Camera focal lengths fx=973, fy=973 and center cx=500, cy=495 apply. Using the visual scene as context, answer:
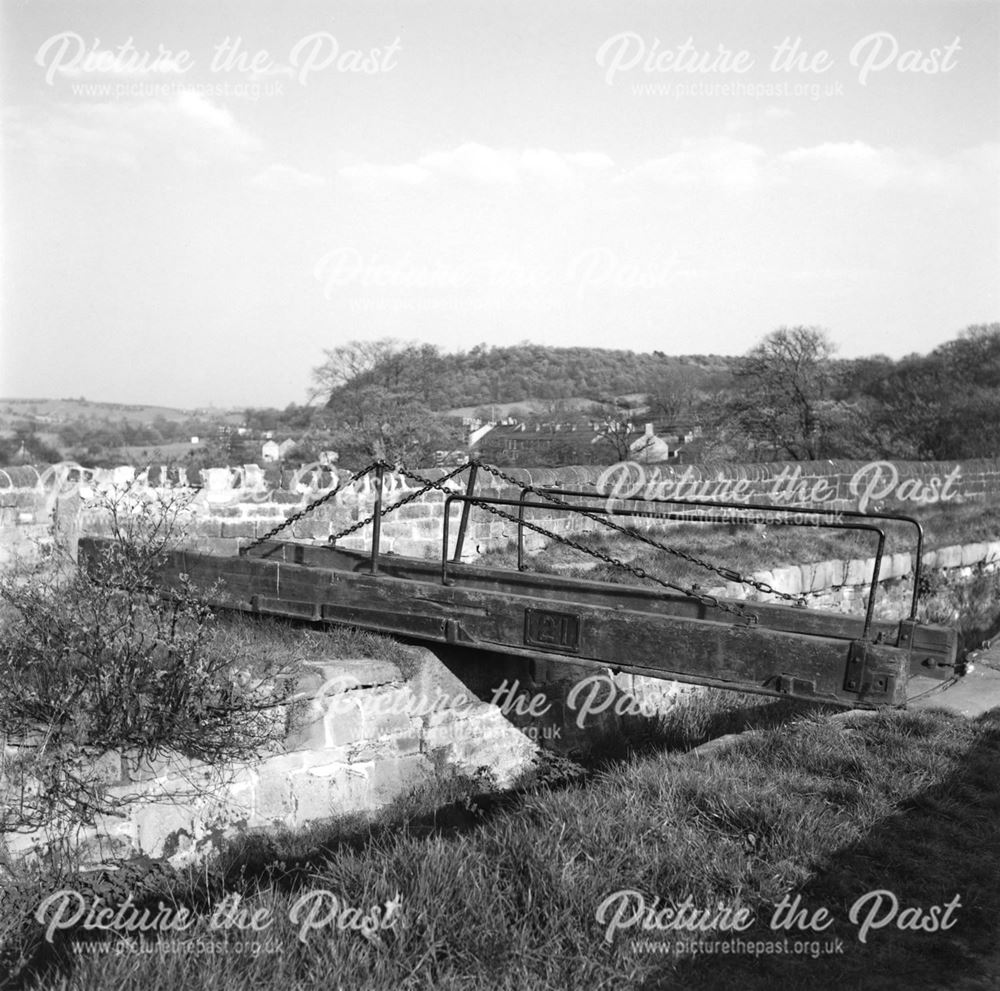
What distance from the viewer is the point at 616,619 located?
4988mm

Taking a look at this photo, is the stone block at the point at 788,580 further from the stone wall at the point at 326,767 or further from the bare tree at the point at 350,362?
the bare tree at the point at 350,362

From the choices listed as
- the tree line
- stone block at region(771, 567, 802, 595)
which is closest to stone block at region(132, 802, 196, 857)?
stone block at region(771, 567, 802, 595)

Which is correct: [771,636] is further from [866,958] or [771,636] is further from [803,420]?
[803,420]

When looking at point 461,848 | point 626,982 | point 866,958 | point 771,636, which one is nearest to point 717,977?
point 626,982

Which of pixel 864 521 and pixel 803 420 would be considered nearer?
pixel 864 521

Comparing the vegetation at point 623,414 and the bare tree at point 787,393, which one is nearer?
the vegetation at point 623,414

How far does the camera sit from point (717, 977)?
9.98ft

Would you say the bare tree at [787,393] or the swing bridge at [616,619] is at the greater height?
the bare tree at [787,393]

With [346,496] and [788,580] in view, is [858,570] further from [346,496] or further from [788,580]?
[346,496]

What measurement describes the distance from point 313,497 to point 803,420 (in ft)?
74.1

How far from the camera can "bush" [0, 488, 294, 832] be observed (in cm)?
420

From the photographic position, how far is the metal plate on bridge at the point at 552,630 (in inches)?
202

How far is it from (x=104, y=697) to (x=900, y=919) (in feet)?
11.0

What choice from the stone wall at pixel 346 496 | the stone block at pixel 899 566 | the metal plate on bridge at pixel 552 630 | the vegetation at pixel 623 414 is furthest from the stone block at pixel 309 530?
the vegetation at pixel 623 414
